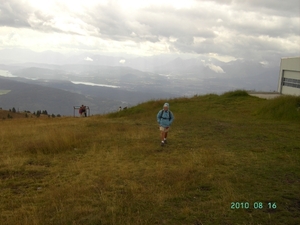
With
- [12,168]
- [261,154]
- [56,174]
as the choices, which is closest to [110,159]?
[56,174]

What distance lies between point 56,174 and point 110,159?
1808mm

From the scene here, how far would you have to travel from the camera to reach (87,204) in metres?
5.19

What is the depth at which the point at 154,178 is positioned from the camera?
6648mm

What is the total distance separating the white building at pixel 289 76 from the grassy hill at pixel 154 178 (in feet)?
78.5

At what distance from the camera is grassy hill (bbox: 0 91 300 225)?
477cm

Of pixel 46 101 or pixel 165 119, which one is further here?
pixel 46 101

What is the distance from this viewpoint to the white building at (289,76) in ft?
112

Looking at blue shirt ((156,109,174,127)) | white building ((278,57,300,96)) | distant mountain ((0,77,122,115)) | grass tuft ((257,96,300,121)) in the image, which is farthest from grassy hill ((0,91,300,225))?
distant mountain ((0,77,122,115))

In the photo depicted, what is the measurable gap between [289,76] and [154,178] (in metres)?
35.0

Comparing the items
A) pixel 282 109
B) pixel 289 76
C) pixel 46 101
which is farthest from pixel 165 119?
pixel 46 101

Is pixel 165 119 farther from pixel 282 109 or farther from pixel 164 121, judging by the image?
pixel 282 109

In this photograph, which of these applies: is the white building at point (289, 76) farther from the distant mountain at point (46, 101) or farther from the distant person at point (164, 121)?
the distant mountain at point (46, 101)

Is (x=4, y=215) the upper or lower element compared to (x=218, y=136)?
lower

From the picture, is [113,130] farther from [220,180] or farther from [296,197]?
[296,197]
